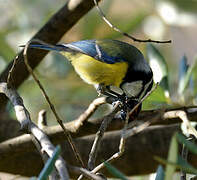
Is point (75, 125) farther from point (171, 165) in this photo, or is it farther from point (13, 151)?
point (171, 165)

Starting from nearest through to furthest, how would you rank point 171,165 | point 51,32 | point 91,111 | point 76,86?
1. point 171,165
2. point 91,111
3. point 51,32
4. point 76,86

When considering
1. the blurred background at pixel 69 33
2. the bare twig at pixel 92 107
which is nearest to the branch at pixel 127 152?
the bare twig at pixel 92 107

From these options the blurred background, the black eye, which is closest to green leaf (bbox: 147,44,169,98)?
the black eye

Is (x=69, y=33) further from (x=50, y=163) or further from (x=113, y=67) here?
(x=50, y=163)

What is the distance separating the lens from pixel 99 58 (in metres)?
1.37

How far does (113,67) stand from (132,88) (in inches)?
3.2

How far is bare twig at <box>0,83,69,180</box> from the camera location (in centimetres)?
54

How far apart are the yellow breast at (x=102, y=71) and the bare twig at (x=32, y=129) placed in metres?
0.47

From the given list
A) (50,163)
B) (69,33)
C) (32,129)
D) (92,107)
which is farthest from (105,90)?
(50,163)

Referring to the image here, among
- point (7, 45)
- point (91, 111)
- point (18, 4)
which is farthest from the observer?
point (18, 4)

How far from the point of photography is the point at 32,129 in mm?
727

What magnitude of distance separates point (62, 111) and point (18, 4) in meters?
0.48

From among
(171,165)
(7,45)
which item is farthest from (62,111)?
(171,165)

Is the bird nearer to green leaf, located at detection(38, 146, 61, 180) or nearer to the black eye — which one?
the black eye
